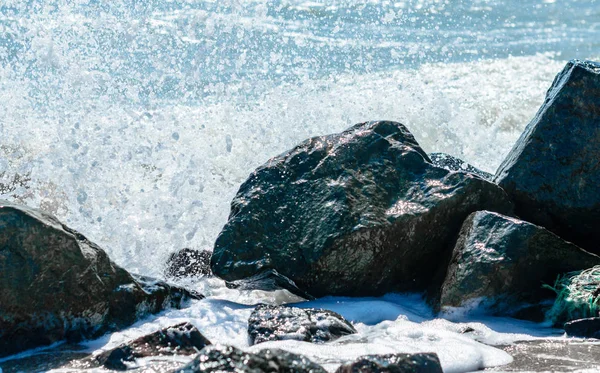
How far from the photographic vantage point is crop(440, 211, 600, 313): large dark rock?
3984 mm

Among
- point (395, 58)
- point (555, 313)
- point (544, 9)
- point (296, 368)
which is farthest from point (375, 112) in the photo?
point (544, 9)

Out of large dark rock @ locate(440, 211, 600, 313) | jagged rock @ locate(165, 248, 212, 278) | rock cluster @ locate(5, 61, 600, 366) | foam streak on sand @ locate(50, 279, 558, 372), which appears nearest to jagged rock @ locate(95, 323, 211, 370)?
rock cluster @ locate(5, 61, 600, 366)

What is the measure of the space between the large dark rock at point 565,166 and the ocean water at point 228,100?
0.96m

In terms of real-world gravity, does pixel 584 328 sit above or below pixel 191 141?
below

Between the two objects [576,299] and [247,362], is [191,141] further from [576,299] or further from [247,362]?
[247,362]

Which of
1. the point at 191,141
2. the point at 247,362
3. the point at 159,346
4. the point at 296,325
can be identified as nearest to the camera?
the point at 247,362

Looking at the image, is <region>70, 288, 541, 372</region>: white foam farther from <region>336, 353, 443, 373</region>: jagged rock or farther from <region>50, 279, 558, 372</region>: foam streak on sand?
<region>336, 353, 443, 373</region>: jagged rock

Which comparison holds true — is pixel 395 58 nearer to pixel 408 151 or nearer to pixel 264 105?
pixel 264 105

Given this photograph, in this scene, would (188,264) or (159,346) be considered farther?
(188,264)

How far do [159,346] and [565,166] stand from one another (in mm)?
2520

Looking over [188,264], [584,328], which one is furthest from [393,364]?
[188,264]

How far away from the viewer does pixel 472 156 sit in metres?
8.23

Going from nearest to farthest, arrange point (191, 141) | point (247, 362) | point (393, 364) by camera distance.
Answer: point (247, 362) < point (393, 364) < point (191, 141)

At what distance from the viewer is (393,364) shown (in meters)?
2.70
